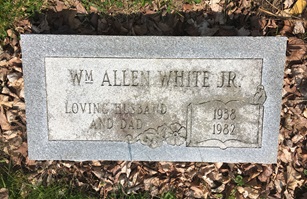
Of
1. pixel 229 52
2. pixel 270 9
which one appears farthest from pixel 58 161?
pixel 270 9

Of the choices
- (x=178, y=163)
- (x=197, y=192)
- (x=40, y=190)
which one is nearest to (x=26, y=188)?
(x=40, y=190)

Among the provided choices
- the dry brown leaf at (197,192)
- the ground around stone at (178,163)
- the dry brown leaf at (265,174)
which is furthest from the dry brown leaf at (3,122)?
the dry brown leaf at (265,174)

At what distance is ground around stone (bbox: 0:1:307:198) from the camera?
3398mm

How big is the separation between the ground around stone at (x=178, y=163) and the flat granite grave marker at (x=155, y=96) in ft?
1.04

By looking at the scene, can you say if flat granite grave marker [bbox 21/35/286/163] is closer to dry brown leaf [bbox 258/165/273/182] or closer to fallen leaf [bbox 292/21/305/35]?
dry brown leaf [bbox 258/165/273/182]

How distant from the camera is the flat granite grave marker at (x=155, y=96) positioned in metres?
3.05

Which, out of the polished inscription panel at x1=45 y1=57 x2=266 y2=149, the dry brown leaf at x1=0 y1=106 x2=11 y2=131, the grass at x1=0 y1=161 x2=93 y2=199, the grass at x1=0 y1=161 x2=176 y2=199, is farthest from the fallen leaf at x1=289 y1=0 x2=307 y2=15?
the dry brown leaf at x1=0 y1=106 x2=11 y2=131

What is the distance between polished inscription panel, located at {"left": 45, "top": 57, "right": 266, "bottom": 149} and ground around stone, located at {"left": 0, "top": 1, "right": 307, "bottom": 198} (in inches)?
16.7

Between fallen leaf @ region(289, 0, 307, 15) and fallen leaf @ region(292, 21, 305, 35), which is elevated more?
fallen leaf @ region(289, 0, 307, 15)

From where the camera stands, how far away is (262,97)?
3084mm

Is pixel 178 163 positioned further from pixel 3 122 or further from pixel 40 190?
pixel 3 122

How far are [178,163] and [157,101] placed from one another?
2.36ft

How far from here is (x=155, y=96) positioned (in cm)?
310

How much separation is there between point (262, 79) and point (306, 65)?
62 centimetres
